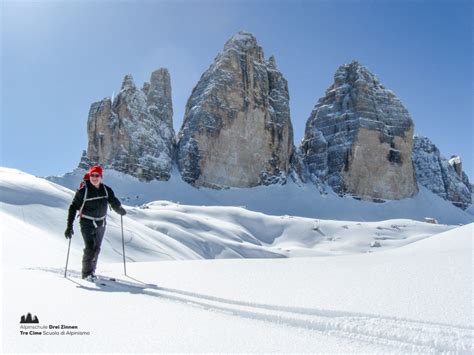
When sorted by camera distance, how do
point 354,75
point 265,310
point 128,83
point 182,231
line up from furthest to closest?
point 354,75 → point 128,83 → point 182,231 → point 265,310

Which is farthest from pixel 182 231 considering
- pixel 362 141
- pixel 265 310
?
pixel 362 141

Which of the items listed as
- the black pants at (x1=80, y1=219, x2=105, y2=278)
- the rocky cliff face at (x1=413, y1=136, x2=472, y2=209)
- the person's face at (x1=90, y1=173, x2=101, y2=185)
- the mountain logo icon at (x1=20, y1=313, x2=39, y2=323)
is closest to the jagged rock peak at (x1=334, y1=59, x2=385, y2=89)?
the rocky cliff face at (x1=413, y1=136, x2=472, y2=209)

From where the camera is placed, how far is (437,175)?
436ft

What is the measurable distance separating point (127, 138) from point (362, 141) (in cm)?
6735

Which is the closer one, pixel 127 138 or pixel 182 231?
pixel 182 231

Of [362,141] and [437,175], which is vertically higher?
[362,141]

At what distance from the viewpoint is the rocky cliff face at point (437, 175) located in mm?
130875

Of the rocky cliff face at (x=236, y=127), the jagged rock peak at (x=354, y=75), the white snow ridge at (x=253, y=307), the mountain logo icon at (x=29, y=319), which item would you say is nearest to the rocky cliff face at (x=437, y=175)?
the jagged rock peak at (x=354, y=75)

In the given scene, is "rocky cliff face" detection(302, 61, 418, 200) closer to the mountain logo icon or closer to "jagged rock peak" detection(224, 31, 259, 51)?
"jagged rock peak" detection(224, 31, 259, 51)

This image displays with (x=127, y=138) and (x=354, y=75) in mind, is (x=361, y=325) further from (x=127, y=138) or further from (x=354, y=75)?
(x=354, y=75)

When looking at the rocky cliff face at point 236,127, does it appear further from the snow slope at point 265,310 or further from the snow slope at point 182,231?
the snow slope at point 265,310

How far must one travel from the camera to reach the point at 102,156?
10400 cm

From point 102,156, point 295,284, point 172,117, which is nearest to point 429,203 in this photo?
point 172,117

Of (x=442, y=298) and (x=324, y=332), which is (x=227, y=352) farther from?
(x=442, y=298)
